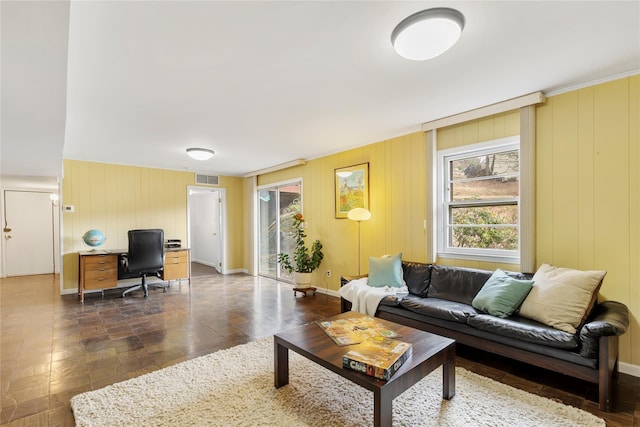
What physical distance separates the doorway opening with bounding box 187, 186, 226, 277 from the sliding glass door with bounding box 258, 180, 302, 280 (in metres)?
0.96

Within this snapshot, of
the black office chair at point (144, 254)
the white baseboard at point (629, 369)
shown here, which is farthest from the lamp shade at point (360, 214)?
the black office chair at point (144, 254)

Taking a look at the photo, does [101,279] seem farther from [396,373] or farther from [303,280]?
[396,373]

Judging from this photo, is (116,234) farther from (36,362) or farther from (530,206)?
(530,206)

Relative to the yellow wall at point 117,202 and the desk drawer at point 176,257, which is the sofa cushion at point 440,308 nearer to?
the desk drawer at point 176,257

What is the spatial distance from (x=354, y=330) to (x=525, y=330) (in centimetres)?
126

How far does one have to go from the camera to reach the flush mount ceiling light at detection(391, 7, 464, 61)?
1.65m

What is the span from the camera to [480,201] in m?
3.36

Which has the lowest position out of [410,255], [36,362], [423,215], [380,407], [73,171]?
[36,362]

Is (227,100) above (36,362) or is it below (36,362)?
above

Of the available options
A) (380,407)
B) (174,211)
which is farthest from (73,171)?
(380,407)

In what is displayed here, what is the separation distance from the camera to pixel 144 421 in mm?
1833

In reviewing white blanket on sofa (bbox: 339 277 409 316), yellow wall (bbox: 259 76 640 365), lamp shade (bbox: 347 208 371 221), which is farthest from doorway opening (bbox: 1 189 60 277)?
yellow wall (bbox: 259 76 640 365)

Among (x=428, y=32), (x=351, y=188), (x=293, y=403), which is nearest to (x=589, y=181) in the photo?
(x=428, y=32)

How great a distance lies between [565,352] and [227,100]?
11.0ft
